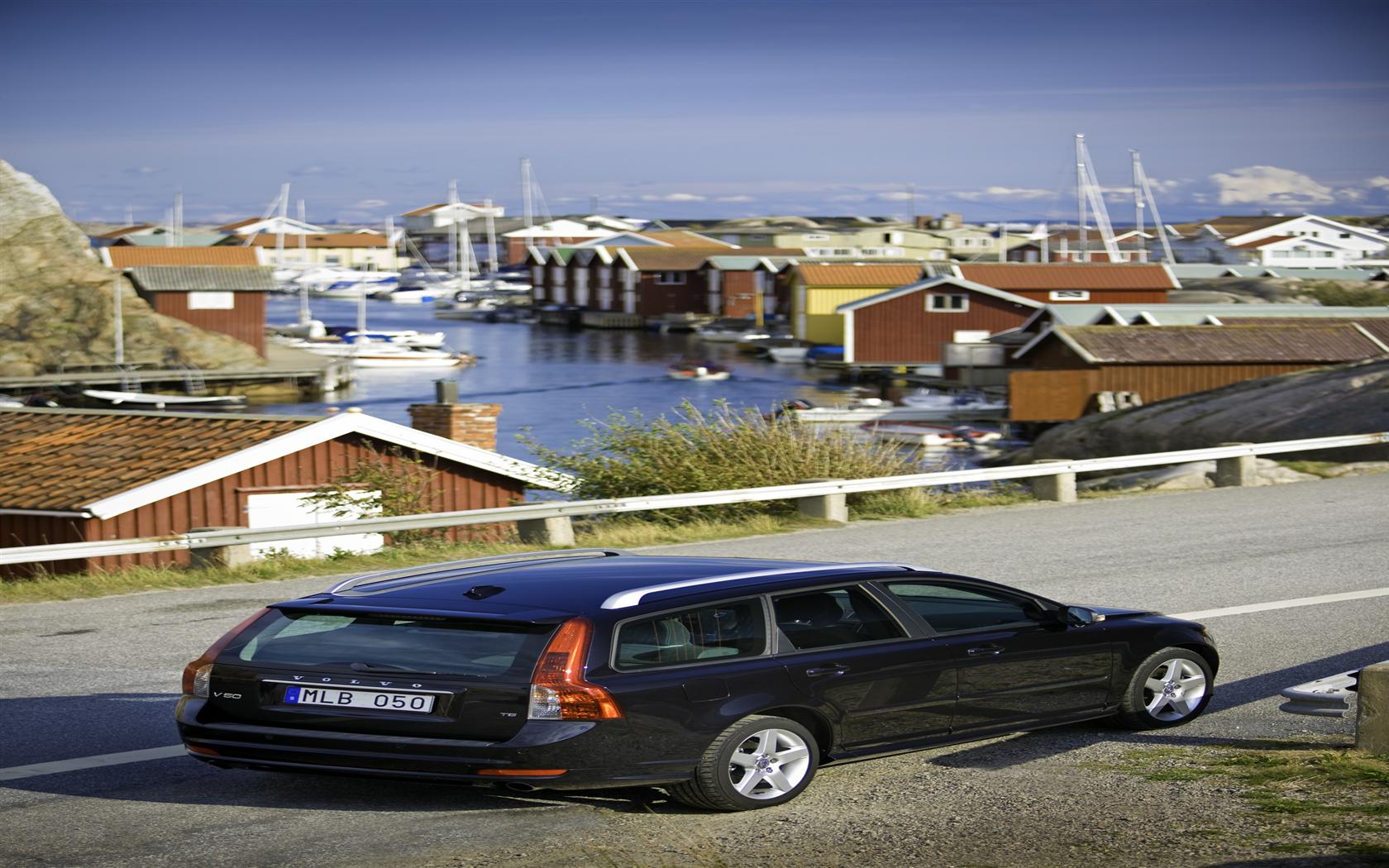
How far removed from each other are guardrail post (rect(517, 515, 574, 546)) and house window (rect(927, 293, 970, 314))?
6998cm

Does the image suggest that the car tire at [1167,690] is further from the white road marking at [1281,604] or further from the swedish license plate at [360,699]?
the swedish license plate at [360,699]

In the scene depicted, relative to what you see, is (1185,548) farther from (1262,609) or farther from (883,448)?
(883,448)

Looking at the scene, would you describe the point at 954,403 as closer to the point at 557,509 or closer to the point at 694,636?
the point at 557,509

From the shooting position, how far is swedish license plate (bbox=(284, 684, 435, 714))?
6137mm

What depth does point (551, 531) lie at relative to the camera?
1561cm

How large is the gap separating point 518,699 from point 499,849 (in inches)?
22.9

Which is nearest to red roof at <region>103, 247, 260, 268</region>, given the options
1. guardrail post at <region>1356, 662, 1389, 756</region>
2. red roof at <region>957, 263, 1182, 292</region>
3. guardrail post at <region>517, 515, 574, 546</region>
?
red roof at <region>957, 263, 1182, 292</region>

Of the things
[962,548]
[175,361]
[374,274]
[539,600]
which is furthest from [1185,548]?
[374,274]

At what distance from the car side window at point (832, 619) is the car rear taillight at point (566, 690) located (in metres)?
1.01

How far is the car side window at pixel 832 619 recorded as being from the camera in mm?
6840

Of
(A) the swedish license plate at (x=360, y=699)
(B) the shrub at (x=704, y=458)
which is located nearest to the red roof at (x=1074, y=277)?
(B) the shrub at (x=704, y=458)

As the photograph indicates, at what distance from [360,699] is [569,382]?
266ft

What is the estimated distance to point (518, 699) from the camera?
607cm

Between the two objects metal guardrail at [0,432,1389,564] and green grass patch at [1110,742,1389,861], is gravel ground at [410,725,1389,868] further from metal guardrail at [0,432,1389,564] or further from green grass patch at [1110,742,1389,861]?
metal guardrail at [0,432,1389,564]
